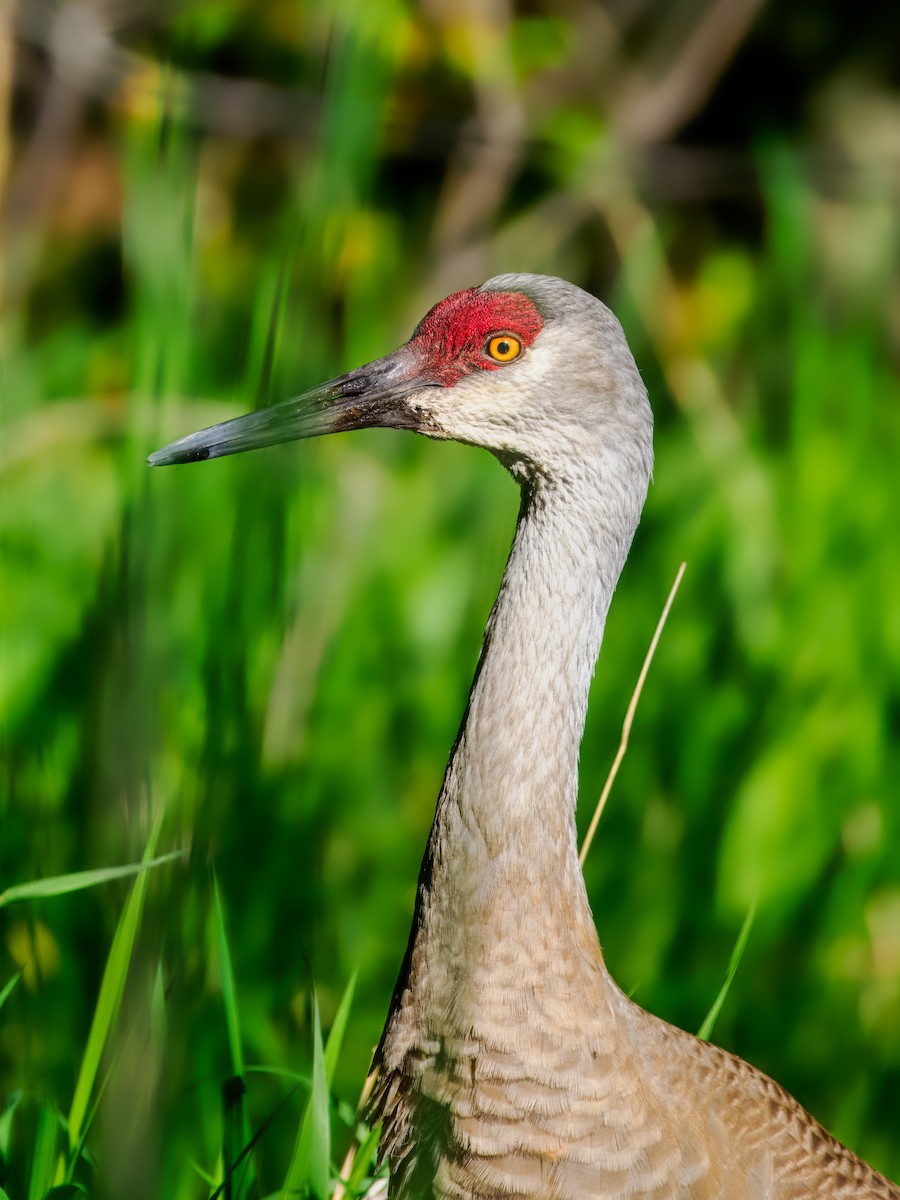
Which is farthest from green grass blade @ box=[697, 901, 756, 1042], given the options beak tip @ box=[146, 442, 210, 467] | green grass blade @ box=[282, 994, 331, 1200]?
beak tip @ box=[146, 442, 210, 467]

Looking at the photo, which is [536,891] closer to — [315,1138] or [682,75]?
[315,1138]

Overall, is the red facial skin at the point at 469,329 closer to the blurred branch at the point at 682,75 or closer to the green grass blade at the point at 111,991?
the green grass blade at the point at 111,991

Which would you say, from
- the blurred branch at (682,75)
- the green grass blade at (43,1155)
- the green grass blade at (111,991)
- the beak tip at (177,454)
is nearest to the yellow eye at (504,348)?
the beak tip at (177,454)

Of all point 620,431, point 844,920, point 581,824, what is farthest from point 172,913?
point 844,920

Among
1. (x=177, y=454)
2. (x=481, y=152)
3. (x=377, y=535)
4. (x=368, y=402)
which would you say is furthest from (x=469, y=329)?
(x=481, y=152)

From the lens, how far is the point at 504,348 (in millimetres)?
1777

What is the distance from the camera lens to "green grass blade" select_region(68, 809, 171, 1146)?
1.42m

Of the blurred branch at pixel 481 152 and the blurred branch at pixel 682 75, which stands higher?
the blurred branch at pixel 682 75

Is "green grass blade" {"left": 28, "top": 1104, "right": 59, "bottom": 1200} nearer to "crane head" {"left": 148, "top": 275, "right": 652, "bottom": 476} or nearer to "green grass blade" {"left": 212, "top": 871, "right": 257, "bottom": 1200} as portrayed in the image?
"green grass blade" {"left": 212, "top": 871, "right": 257, "bottom": 1200}

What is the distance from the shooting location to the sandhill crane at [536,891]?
1.55 m

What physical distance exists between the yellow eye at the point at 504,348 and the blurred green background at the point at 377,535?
236mm

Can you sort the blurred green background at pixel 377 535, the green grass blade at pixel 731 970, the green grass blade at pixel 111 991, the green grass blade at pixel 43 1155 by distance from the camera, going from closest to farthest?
the blurred green background at pixel 377 535 < the green grass blade at pixel 111 991 < the green grass blade at pixel 43 1155 < the green grass blade at pixel 731 970

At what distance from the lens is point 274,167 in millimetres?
4645

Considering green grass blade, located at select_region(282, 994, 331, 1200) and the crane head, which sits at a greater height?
the crane head
